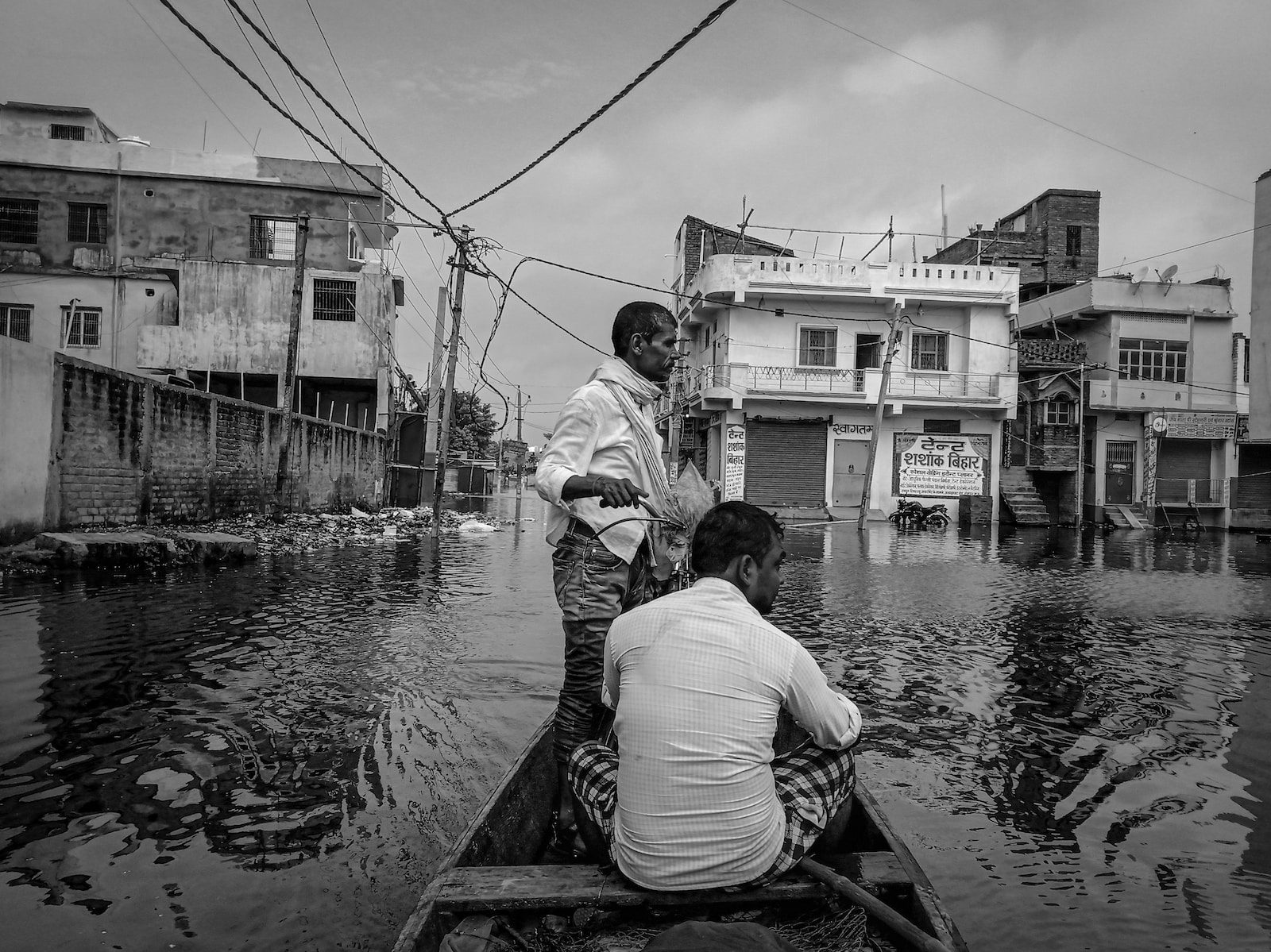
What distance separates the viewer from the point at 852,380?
104ft

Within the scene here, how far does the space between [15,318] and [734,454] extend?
23130mm

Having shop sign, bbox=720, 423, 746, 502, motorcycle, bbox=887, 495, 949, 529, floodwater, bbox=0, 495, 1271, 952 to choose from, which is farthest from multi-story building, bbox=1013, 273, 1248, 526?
floodwater, bbox=0, 495, 1271, 952

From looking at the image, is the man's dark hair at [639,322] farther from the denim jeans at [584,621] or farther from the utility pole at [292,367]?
the utility pole at [292,367]

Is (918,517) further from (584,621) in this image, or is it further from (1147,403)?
(584,621)

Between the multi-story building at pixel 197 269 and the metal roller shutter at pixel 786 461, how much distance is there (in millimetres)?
12954

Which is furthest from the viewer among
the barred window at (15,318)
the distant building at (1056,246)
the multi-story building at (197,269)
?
the distant building at (1056,246)

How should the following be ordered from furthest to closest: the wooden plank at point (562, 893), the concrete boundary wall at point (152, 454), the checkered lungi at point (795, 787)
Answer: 1. the concrete boundary wall at point (152, 454)
2. the checkered lungi at point (795, 787)
3. the wooden plank at point (562, 893)

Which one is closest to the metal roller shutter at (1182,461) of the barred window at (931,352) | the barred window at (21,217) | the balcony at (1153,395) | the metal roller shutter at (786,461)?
the balcony at (1153,395)

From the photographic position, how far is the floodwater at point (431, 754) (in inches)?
117

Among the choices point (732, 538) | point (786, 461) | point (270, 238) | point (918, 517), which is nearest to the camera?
point (732, 538)

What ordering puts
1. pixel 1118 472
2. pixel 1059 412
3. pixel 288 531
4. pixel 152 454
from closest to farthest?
pixel 152 454
pixel 288 531
pixel 1059 412
pixel 1118 472

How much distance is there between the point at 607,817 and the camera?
2.58 m

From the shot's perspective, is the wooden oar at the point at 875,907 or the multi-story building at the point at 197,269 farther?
the multi-story building at the point at 197,269

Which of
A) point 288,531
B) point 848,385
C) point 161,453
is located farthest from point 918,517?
point 161,453
